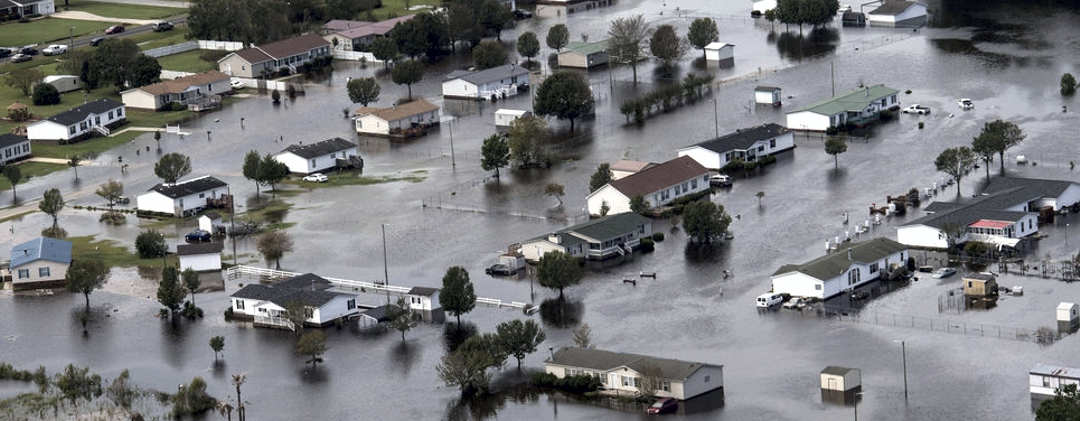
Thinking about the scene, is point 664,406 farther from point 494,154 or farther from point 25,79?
point 25,79

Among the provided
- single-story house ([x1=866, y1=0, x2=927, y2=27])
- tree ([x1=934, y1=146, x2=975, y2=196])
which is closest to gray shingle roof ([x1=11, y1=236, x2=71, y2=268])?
tree ([x1=934, y1=146, x2=975, y2=196])

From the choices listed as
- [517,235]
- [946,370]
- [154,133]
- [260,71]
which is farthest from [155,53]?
[946,370]

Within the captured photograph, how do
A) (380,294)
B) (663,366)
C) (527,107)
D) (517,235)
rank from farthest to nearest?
1. (527,107)
2. (517,235)
3. (380,294)
4. (663,366)

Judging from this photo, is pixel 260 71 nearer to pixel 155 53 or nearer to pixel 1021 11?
pixel 155 53

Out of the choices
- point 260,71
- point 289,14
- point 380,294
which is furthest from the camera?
point 289,14

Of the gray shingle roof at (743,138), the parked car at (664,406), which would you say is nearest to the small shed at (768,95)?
the gray shingle roof at (743,138)

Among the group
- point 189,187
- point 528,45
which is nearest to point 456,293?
point 189,187
